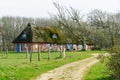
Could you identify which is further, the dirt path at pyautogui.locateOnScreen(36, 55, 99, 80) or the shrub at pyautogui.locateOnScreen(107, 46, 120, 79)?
the dirt path at pyautogui.locateOnScreen(36, 55, 99, 80)

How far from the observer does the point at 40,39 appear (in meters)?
76.0

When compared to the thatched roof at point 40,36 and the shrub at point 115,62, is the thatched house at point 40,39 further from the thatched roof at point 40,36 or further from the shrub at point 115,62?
the shrub at point 115,62

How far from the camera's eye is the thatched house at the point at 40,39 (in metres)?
75.9

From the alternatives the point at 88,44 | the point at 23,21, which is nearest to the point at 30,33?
the point at 88,44

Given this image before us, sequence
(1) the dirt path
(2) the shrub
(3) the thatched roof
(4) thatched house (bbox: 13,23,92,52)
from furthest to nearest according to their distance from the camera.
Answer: (3) the thatched roof → (4) thatched house (bbox: 13,23,92,52) → (1) the dirt path → (2) the shrub

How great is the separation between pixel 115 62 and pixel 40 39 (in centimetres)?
5773

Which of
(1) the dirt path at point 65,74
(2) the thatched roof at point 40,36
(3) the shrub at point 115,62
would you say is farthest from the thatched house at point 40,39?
(3) the shrub at point 115,62

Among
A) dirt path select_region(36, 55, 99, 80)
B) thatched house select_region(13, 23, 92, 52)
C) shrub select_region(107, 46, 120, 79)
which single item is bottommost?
dirt path select_region(36, 55, 99, 80)

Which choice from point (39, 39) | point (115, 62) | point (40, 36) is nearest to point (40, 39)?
point (39, 39)

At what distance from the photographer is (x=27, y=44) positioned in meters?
76.7

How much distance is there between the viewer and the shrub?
61.7 ft

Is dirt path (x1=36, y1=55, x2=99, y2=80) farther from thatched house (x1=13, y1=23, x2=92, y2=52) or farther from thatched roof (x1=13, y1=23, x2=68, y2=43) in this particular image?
thatched roof (x1=13, y1=23, x2=68, y2=43)

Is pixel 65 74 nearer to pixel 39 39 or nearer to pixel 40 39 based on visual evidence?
pixel 39 39

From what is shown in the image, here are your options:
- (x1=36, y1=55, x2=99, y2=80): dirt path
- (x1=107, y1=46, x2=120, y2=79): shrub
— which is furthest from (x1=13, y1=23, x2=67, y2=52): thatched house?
(x1=107, y1=46, x2=120, y2=79): shrub
